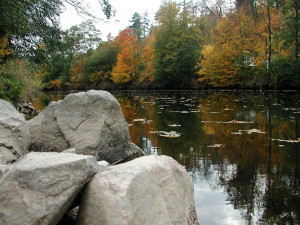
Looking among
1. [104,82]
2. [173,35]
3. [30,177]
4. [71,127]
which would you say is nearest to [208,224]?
[30,177]

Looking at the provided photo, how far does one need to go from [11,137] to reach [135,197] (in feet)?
12.3

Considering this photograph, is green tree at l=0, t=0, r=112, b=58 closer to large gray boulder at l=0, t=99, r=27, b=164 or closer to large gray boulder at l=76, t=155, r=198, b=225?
large gray boulder at l=0, t=99, r=27, b=164

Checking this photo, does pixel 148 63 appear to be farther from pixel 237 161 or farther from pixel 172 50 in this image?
pixel 237 161

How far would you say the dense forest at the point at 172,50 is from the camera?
13.7 m

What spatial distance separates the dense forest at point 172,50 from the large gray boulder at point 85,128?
23.2 feet

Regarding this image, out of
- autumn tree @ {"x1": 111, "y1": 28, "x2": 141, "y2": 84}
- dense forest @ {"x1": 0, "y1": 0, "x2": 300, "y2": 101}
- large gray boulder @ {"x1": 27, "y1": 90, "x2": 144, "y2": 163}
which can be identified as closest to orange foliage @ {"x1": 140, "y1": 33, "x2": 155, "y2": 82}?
dense forest @ {"x1": 0, "y1": 0, "x2": 300, "y2": 101}

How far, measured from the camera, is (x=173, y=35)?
119ft

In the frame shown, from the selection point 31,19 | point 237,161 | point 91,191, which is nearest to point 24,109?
point 31,19

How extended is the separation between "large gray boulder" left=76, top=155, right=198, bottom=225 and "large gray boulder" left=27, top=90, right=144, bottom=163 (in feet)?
7.72

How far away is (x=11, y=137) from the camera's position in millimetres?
5359

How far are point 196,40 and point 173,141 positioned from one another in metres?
30.1

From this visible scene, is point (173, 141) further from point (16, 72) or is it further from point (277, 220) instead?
point (16, 72)

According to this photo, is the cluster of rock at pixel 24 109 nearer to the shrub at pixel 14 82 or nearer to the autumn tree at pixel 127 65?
the shrub at pixel 14 82

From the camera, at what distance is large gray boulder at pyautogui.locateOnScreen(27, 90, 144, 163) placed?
5043 millimetres
